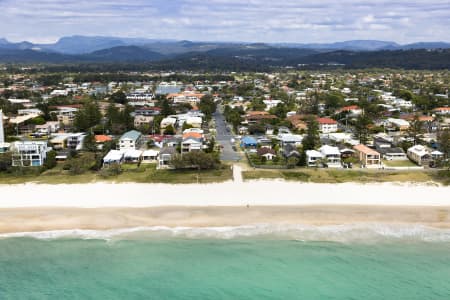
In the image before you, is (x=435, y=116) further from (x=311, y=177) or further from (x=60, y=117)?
(x=60, y=117)

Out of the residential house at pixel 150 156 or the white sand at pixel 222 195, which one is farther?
the residential house at pixel 150 156

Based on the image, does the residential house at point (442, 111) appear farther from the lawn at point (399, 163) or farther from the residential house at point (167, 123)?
the residential house at point (167, 123)

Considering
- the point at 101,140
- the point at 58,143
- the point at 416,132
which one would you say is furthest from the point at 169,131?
the point at 416,132

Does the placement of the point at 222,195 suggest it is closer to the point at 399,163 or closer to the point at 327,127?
the point at 399,163

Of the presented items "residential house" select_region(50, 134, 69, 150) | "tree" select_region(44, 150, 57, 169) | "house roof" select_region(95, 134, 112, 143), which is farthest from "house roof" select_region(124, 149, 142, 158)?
"residential house" select_region(50, 134, 69, 150)

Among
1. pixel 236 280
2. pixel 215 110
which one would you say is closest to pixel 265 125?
pixel 215 110

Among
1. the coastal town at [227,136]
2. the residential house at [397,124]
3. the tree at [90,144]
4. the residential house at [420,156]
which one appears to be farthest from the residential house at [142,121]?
the residential house at [420,156]
